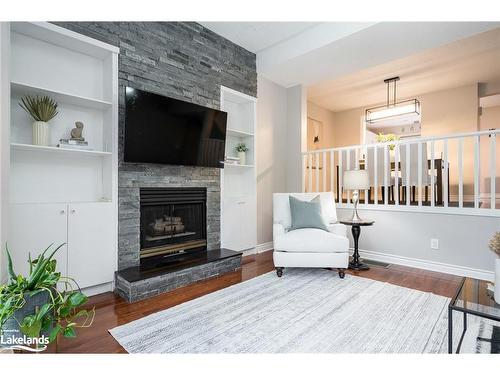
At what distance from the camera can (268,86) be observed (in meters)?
4.46

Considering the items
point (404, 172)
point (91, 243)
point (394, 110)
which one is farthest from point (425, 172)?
point (91, 243)

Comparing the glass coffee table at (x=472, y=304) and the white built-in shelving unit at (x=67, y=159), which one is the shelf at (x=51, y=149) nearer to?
the white built-in shelving unit at (x=67, y=159)

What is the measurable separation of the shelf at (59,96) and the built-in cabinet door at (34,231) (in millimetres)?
926

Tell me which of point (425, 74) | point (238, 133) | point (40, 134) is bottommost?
point (40, 134)

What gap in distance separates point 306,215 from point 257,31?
2.46 metres

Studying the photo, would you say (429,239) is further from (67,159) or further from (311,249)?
(67,159)

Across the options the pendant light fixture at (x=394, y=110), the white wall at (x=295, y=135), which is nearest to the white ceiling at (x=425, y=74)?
the pendant light fixture at (x=394, y=110)

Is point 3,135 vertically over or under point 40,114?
under

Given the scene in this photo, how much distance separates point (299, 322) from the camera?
198cm

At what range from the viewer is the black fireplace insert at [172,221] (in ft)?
9.63

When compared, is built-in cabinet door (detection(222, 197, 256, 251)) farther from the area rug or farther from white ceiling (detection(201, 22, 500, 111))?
white ceiling (detection(201, 22, 500, 111))
